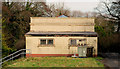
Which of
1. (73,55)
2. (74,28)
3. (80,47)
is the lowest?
(73,55)

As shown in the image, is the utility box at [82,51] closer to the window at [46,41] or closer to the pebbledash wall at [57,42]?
the pebbledash wall at [57,42]

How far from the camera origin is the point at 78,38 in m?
16.3

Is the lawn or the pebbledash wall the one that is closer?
the lawn

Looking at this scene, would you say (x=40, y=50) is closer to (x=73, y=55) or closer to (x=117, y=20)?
(x=73, y=55)

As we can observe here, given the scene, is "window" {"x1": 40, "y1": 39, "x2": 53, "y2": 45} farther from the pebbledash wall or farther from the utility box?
the utility box

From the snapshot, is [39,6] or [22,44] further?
[39,6]

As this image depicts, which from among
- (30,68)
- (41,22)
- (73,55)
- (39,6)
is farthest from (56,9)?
(30,68)

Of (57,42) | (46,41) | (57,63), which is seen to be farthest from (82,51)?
(46,41)

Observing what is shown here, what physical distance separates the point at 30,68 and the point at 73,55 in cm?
658

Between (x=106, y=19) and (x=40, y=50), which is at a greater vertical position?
(x=106, y=19)

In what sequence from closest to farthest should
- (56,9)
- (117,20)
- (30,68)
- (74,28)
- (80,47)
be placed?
(30,68), (80,47), (74,28), (117,20), (56,9)

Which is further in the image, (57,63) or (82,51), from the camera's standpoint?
(82,51)

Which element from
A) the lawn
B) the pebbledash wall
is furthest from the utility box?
the lawn

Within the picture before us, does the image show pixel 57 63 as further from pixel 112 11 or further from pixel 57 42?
pixel 112 11
